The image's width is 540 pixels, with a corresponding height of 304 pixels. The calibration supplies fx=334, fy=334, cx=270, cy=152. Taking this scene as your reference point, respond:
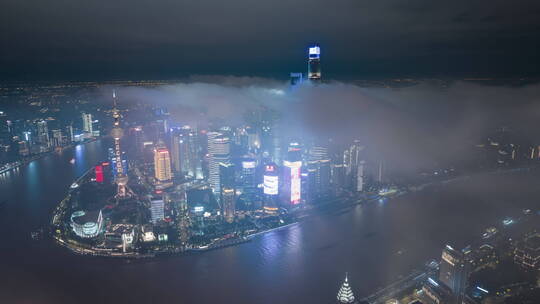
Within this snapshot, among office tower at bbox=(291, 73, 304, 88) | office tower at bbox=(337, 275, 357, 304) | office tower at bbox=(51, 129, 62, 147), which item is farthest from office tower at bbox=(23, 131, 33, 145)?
office tower at bbox=(337, 275, 357, 304)

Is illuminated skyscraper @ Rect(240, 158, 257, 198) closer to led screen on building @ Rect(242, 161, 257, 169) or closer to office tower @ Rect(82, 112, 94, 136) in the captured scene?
led screen on building @ Rect(242, 161, 257, 169)

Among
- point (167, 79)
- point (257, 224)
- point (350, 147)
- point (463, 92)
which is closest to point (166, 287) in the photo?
point (257, 224)

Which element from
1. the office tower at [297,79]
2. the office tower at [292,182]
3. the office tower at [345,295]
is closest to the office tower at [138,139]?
the office tower at [292,182]

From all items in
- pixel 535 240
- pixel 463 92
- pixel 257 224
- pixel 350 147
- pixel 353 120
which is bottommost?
pixel 257 224

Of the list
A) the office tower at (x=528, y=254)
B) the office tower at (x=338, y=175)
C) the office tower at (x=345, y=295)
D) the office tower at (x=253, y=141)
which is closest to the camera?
the office tower at (x=345, y=295)

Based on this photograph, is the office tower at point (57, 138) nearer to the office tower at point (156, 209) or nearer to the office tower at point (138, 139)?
the office tower at point (138, 139)

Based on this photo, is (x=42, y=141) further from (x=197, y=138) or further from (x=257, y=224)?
(x=257, y=224)
